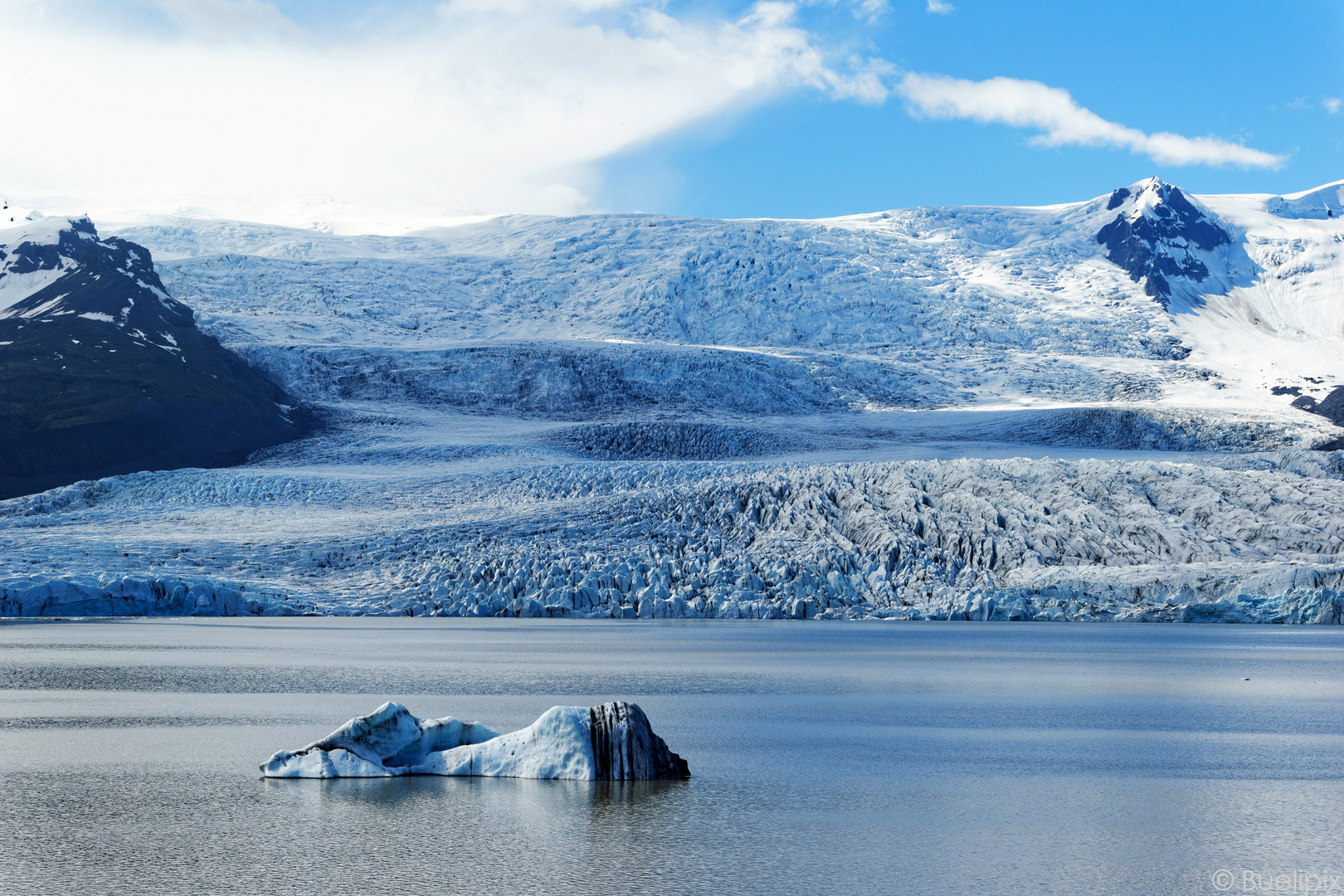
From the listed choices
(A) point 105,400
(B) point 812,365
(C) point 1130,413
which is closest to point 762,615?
(A) point 105,400

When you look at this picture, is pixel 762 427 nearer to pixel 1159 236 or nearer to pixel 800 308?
pixel 800 308

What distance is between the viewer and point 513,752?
809 centimetres

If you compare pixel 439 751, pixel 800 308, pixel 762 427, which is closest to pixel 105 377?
pixel 762 427

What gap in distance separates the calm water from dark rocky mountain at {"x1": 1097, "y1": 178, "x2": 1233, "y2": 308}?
3755 inches

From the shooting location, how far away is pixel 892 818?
6.84 meters

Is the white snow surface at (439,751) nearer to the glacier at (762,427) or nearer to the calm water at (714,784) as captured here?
the calm water at (714,784)

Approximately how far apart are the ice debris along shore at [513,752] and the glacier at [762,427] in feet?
58.9

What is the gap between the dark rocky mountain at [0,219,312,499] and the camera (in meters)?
47.3

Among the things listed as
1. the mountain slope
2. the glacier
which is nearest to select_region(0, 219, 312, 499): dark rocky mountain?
the glacier

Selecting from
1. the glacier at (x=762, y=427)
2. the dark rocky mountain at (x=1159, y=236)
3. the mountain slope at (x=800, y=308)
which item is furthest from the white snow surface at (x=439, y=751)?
the dark rocky mountain at (x=1159, y=236)

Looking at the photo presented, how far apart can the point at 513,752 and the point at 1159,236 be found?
11417 cm

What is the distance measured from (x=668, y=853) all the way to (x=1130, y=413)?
60275 millimetres

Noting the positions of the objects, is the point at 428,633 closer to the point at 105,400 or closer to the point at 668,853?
the point at 668,853

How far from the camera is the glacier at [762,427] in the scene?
26.3 meters
